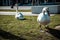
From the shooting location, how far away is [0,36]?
9352mm

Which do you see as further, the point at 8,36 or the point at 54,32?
the point at 54,32

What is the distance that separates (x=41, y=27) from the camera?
35.2 ft

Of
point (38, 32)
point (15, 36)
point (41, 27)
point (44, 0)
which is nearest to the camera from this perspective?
point (15, 36)

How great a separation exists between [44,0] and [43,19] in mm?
26771

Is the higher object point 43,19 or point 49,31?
point 43,19

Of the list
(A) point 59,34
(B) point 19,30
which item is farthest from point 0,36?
(A) point 59,34

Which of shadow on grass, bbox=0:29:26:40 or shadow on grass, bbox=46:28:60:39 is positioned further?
shadow on grass, bbox=46:28:60:39

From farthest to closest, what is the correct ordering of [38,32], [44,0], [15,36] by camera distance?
[44,0], [38,32], [15,36]

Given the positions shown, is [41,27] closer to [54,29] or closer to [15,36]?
[54,29]

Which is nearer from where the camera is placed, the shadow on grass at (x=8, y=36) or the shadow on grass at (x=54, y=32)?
the shadow on grass at (x=8, y=36)

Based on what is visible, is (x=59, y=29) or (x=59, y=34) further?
(x=59, y=29)

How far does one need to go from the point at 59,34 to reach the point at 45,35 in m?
0.64

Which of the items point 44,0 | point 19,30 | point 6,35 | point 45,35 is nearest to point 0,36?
point 6,35

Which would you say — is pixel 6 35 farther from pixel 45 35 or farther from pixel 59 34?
pixel 59 34
